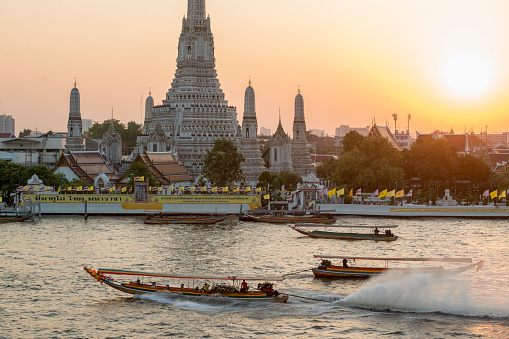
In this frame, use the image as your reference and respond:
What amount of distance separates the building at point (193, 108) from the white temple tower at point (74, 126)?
10324 mm

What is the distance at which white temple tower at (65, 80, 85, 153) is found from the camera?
136 m

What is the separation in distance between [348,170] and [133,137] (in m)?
108

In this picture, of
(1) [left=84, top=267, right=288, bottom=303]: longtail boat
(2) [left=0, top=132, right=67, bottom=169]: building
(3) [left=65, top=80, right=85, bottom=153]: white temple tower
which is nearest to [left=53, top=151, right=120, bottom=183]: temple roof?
(2) [left=0, top=132, right=67, bottom=169]: building

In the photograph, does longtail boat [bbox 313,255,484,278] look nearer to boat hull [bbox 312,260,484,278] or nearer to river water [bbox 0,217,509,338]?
boat hull [bbox 312,260,484,278]

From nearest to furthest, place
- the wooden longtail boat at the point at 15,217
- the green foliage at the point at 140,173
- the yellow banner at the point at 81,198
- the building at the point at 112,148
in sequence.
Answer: the wooden longtail boat at the point at 15,217, the yellow banner at the point at 81,198, the green foliage at the point at 140,173, the building at the point at 112,148

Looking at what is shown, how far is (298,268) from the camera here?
53.3 m

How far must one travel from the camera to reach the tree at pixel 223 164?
101125 mm

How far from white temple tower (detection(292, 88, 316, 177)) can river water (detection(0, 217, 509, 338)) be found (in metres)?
69.7

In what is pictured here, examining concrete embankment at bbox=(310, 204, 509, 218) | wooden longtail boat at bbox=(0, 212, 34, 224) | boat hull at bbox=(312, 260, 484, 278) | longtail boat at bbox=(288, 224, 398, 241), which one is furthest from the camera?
concrete embankment at bbox=(310, 204, 509, 218)

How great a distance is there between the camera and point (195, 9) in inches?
5546

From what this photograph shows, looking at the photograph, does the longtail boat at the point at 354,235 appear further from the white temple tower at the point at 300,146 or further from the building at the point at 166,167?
the white temple tower at the point at 300,146

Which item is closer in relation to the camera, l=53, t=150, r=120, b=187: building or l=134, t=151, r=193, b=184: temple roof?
l=53, t=150, r=120, b=187: building

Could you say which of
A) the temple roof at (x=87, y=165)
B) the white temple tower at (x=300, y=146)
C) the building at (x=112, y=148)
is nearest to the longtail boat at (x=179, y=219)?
the temple roof at (x=87, y=165)

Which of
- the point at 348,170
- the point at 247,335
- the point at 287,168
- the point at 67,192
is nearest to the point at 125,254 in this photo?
the point at 247,335
